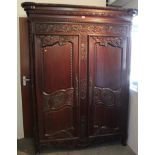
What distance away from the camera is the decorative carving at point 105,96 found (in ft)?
7.58

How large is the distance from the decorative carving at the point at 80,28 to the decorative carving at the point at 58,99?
0.70 metres

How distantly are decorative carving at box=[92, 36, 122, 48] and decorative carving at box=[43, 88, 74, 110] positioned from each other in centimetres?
66

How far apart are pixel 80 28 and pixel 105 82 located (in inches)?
28.6

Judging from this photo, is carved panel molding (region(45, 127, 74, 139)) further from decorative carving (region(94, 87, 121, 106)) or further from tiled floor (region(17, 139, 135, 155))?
decorative carving (region(94, 87, 121, 106))

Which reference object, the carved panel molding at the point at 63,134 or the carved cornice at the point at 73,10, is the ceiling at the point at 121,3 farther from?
the carved panel molding at the point at 63,134

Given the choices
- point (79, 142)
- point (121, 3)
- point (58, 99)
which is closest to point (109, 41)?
point (121, 3)

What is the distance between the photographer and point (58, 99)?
221 cm

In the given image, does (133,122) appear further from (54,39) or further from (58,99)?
(54,39)

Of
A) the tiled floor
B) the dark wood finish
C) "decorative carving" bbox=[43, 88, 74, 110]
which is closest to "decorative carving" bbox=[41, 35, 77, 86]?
"decorative carving" bbox=[43, 88, 74, 110]

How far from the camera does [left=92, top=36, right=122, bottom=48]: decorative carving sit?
2.21 m

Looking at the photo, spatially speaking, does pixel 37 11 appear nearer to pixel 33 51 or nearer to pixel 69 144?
pixel 33 51

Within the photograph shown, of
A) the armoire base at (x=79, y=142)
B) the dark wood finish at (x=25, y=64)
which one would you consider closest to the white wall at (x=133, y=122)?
the armoire base at (x=79, y=142)

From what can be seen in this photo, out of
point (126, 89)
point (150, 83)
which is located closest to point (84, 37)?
point (126, 89)

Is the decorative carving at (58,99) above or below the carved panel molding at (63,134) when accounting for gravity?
above
